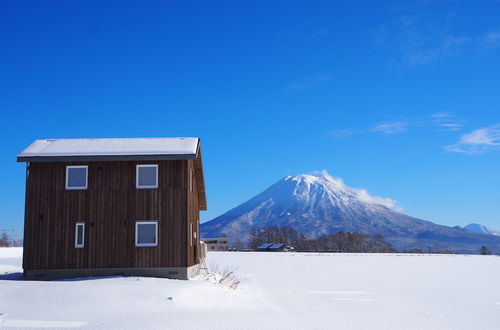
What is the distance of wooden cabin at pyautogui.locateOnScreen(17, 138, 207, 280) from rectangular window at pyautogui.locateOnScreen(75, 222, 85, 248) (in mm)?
49

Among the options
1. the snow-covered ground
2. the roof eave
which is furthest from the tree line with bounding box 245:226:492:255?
the roof eave

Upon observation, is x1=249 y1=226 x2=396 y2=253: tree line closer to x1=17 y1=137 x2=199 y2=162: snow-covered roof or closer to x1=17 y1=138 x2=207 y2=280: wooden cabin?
x1=17 y1=137 x2=199 y2=162: snow-covered roof

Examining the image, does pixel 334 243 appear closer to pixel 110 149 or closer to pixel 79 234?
pixel 110 149

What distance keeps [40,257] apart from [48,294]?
7596 millimetres

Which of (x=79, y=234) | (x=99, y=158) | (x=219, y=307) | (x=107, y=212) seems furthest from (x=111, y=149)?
(x=219, y=307)

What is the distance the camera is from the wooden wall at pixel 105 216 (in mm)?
25094

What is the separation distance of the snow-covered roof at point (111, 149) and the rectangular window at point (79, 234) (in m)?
3.30

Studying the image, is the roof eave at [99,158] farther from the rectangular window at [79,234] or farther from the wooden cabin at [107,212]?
the rectangular window at [79,234]

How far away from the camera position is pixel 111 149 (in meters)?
26.2

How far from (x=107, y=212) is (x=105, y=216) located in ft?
0.71

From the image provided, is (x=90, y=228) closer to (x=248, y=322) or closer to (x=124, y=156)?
(x=124, y=156)

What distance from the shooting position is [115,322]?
15.2 metres

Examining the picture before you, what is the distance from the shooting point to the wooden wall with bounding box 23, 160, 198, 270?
25.1 m

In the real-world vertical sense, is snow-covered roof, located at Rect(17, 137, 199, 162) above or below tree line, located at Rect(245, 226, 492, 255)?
above
